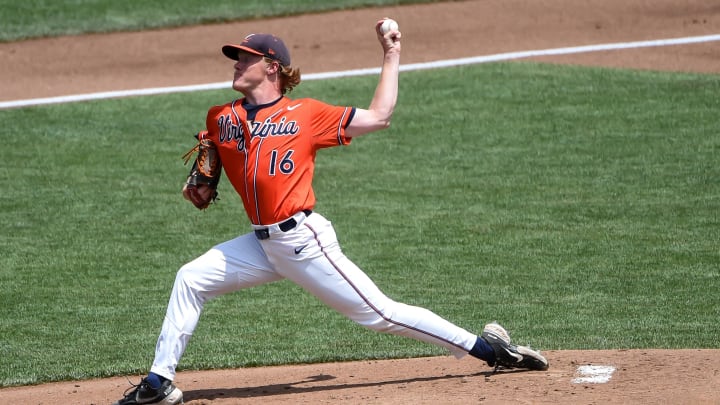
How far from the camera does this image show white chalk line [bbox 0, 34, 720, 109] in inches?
481

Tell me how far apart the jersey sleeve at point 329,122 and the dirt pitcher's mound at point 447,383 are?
1197 millimetres

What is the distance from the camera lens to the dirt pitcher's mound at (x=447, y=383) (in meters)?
4.88

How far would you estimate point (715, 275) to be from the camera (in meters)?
7.36

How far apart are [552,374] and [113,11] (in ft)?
36.0

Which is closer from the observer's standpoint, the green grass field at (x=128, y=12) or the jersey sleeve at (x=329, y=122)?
the jersey sleeve at (x=329, y=122)

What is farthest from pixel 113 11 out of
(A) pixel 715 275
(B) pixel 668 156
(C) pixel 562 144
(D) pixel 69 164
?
(A) pixel 715 275

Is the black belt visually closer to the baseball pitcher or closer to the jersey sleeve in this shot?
the baseball pitcher

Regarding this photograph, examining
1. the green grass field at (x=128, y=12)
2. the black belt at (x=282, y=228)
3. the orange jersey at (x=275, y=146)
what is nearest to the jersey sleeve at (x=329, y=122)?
the orange jersey at (x=275, y=146)

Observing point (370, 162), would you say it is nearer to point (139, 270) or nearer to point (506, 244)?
point (506, 244)

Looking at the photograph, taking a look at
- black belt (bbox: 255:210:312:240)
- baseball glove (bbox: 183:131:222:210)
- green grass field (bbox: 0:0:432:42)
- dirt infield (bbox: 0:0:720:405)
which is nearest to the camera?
black belt (bbox: 255:210:312:240)

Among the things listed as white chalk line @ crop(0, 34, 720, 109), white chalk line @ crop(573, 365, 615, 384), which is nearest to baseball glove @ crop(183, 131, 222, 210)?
white chalk line @ crop(573, 365, 615, 384)

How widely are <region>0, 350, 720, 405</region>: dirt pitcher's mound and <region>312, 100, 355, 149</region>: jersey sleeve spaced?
120 centimetres

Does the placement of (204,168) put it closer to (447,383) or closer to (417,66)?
(447,383)

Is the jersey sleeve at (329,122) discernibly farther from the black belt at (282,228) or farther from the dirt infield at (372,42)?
the dirt infield at (372,42)
